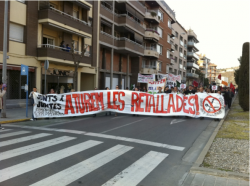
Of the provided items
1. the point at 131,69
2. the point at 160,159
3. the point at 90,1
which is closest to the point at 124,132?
the point at 160,159

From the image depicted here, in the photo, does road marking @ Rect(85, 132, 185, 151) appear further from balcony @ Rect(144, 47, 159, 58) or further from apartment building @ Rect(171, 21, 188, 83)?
apartment building @ Rect(171, 21, 188, 83)

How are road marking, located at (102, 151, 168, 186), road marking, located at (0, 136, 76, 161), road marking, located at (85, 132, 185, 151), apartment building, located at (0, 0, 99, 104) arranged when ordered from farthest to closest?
1. apartment building, located at (0, 0, 99, 104)
2. road marking, located at (85, 132, 185, 151)
3. road marking, located at (0, 136, 76, 161)
4. road marking, located at (102, 151, 168, 186)

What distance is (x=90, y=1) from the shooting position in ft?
79.2

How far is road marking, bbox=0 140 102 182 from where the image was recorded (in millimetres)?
4521

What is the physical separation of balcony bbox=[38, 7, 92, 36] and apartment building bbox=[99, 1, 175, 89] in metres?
3.57

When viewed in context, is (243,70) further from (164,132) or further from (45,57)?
(45,57)

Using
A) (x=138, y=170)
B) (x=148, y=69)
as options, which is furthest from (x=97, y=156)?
(x=148, y=69)

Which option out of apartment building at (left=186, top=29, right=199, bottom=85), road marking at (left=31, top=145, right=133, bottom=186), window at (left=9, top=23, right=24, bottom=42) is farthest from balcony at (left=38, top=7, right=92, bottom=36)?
apartment building at (left=186, top=29, right=199, bottom=85)

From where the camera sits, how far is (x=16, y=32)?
683 inches

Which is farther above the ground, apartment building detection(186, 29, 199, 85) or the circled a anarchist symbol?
apartment building detection(186, 29, 199, 85)

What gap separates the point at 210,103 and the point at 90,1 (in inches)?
680

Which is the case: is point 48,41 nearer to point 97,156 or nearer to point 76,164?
point 97,156

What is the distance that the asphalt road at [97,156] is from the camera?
14.5 ft

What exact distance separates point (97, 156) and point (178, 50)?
5640 centimetres
